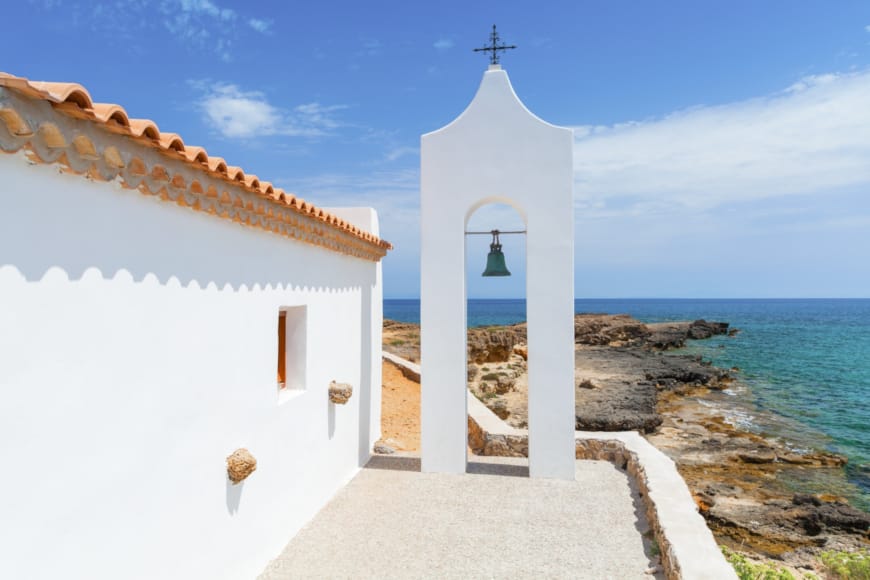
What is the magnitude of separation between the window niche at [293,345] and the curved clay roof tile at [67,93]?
3.50 metres

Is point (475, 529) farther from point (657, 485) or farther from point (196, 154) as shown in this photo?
point (196, 154)

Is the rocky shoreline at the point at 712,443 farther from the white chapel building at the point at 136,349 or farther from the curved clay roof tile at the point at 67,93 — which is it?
the curved clay roof tile at the point at 67,93

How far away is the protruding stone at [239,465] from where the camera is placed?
4113 mm

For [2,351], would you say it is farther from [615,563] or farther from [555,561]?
[615,563]

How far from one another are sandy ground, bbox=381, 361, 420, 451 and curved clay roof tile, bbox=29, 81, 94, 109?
7361 mm

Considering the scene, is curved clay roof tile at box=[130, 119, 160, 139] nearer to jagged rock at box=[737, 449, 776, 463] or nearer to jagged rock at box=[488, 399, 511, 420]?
jagged rock at box=[488, 399, 511, 420]

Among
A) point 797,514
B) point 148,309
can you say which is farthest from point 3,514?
point 797,514

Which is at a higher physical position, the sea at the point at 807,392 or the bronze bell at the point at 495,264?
the bronze bell at the point at 495,264

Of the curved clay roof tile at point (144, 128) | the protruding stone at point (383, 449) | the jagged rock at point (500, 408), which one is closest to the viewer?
the curved clay roof tile at point (144, 128)

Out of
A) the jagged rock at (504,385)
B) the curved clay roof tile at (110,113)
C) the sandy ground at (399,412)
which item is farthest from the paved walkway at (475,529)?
the jagged rock at (504,385)

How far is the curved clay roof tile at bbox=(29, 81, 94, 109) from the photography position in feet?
7.43

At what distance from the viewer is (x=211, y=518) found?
3.91 metres

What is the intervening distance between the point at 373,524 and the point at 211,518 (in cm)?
222

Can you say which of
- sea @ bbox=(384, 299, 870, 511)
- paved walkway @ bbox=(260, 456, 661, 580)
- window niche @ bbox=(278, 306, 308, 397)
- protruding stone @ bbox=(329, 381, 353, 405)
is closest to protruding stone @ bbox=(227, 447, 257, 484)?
paved walkway @ bbox=(260, 456, 661, 580)
